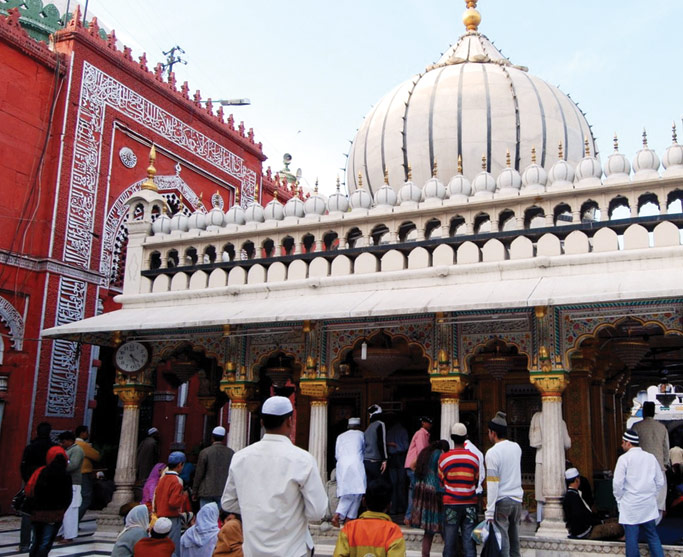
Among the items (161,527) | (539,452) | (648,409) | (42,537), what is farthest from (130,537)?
(648,409)

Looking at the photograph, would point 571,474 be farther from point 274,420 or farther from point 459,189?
point 274,420

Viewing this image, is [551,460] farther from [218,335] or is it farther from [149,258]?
[149,258]

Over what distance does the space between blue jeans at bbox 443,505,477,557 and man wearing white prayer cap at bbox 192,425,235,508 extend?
2.05 metres

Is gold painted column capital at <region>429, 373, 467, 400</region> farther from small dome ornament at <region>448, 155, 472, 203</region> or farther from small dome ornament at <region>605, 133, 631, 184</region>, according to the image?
small dome ornament at <region>605, 133, 631, 184</region>

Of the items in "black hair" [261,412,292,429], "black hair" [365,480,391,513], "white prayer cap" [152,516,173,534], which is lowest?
"white prayer cap" [152,516,173,534]

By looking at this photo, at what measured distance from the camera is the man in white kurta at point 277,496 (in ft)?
10.7

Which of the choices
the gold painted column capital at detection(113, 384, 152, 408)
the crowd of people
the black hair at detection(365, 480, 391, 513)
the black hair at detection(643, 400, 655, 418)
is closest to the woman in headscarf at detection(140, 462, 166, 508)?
the crowd of people

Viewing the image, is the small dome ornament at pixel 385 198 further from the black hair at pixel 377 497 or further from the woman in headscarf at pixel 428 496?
the black hair at pixel 377 497

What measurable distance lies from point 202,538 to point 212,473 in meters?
1.64

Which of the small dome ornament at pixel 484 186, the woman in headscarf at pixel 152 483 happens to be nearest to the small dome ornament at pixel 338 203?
the small dome ornament at pixel 484 186

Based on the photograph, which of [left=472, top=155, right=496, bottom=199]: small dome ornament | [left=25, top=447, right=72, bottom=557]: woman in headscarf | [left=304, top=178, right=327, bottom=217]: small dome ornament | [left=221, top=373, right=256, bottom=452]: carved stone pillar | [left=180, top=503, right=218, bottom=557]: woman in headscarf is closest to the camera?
[left=180, top=503, right=218, bottom=557]: woman in headscarf

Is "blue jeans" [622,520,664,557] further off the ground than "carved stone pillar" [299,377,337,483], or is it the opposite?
"carved stone pillar" [299,377,337,483]

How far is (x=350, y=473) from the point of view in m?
7.29

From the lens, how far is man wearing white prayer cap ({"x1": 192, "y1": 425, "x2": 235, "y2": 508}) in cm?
671
